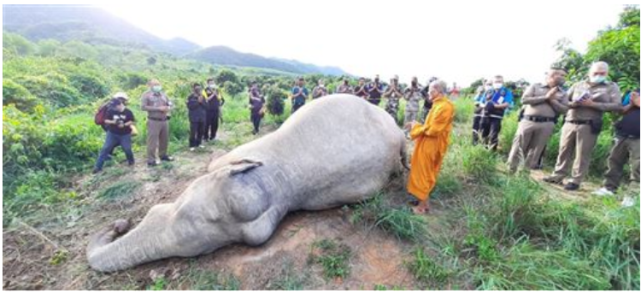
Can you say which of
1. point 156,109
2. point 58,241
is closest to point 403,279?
point 58,241

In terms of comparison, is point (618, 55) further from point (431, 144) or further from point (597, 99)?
point (431, 144)

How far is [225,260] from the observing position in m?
3.39

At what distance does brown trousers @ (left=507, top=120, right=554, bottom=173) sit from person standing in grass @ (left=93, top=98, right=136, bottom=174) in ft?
20.1

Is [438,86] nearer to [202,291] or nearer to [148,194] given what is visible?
[202,291]

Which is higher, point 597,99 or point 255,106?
point 597,99

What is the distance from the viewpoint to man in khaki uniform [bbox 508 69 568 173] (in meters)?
5.00

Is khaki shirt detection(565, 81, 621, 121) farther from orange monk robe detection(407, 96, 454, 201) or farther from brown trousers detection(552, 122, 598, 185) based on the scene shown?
orange monk robe detection(407, 96, 454, 201)

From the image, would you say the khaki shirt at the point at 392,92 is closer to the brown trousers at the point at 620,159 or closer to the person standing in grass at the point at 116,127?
the brown trousers at the point at 620,159

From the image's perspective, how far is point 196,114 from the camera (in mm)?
7180

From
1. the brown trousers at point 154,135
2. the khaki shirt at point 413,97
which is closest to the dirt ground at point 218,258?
the brown trousers at point 154,135

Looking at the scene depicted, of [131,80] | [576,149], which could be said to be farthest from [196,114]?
[131,80]

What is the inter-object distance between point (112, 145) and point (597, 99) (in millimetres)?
7229

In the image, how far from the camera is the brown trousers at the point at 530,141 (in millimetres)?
5152

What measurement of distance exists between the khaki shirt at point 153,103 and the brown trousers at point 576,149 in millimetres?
6367
